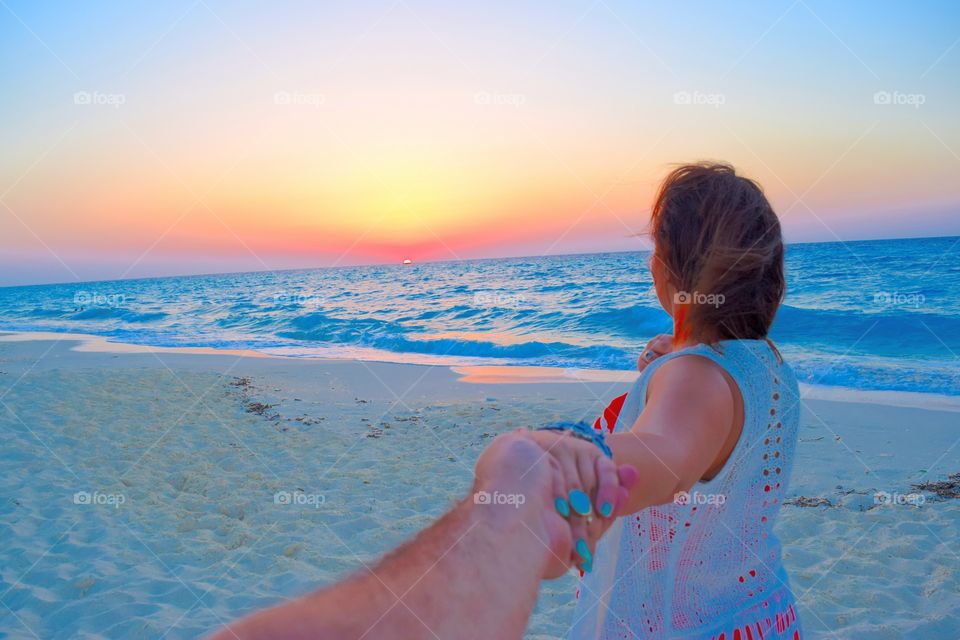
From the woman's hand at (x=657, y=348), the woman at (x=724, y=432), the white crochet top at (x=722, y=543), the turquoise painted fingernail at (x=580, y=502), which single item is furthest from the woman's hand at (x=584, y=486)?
the woman's hand at (x=657, y=348)

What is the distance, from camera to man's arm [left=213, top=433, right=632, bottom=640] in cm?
65

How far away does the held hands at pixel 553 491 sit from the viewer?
2.70 ft

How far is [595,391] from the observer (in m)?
10.3

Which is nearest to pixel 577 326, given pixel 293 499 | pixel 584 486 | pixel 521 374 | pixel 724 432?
pixel 521 374

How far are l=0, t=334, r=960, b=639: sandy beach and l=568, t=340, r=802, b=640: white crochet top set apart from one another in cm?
63

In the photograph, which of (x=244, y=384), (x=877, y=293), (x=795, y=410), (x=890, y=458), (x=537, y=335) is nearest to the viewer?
(x=795, y=410)

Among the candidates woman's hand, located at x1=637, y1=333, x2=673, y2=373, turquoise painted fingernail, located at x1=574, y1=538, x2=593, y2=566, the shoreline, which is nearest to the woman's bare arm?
turquoise painted fingernail, located at x1=574, y1=538, x2=593, y2=566

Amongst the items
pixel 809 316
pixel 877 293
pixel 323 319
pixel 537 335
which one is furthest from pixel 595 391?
pixel 877 293

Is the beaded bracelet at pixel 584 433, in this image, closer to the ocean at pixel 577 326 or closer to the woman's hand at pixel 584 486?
the woman's hand at pixel 584 486

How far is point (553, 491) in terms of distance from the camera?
33.6 inches

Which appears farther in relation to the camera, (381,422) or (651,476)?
(381,422)

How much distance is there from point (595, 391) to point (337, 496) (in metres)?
5.62

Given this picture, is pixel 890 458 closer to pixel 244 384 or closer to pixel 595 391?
pixel 595 391

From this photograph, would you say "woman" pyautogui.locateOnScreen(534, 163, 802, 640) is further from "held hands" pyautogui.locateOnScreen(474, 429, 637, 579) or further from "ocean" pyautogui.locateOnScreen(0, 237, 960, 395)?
"ocean" pyautogui.locateOnScreen(0, 237, 960, 395)
